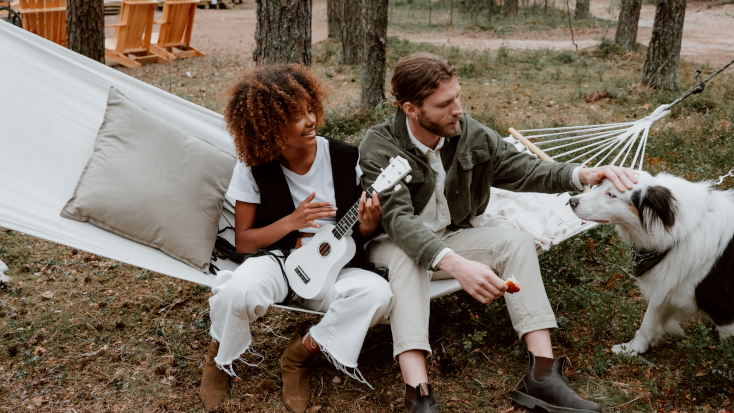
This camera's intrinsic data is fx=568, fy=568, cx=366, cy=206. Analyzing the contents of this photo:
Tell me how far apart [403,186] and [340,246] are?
312 millimetres

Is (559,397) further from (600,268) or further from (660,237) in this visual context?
(600,268)

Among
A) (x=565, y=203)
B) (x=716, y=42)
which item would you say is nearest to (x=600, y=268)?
(x=565, y=203)

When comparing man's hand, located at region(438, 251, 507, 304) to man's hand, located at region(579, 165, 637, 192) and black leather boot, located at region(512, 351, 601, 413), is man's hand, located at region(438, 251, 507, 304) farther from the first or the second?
man's hand, located at region(579, 165, 637, 192)

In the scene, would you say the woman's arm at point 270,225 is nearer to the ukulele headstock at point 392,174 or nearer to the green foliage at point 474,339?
the ukulele headstock at point 392,174

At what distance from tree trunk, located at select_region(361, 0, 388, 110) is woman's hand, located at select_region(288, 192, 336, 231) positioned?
303 centimetres

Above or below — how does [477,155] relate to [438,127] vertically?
below

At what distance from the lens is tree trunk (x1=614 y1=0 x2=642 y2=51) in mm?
7691

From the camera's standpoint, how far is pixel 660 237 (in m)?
→ 1.97

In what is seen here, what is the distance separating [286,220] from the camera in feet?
6.65

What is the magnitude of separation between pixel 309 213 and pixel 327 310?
348mm

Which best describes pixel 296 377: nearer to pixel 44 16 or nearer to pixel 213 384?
pixel 213 384

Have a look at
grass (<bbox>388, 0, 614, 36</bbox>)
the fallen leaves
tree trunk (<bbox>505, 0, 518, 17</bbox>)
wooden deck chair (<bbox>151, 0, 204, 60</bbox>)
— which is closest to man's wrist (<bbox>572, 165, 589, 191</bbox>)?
the fallen leaves

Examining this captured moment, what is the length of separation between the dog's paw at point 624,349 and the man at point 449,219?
452 millimetres

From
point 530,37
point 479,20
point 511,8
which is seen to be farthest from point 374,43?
point 511,8
